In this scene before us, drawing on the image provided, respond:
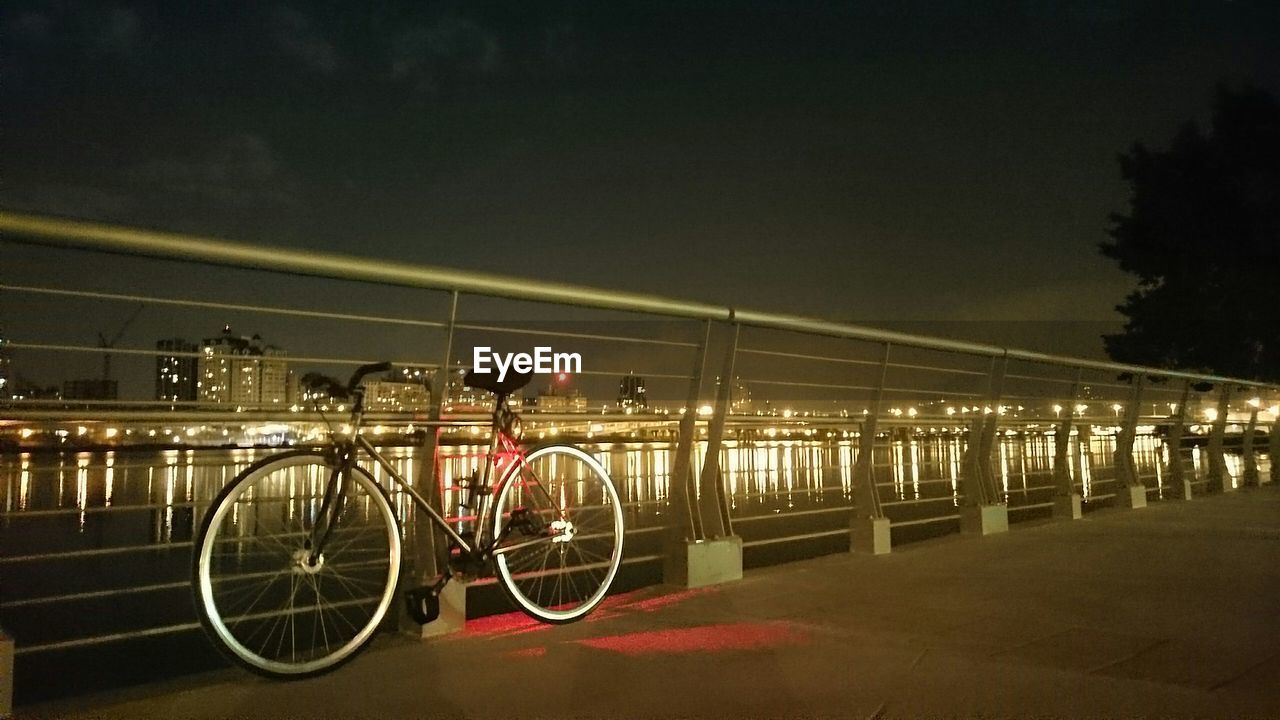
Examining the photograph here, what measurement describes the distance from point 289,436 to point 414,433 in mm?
511

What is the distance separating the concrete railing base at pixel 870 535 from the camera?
6371mm

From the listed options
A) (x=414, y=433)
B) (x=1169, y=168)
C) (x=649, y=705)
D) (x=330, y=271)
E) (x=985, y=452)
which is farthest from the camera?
(x=1169, y=168)

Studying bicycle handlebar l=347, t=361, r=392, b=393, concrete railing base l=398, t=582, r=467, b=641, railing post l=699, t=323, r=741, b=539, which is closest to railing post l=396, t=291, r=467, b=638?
concrete railing base l=398, t=582, r=467, b=641

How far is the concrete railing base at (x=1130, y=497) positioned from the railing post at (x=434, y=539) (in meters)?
8.24

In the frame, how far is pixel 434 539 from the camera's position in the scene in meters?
3.95

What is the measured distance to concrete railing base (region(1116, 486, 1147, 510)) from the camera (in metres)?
9.77

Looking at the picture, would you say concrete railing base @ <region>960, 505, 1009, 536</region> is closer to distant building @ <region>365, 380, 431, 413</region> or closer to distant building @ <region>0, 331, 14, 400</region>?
distant building @ <region>365, 380, 431, 413</region>

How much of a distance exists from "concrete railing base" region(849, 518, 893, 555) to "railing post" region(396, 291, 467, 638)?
3.32m

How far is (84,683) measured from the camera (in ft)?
30.5

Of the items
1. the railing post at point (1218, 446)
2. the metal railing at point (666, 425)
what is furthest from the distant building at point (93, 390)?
the railing post at point (1218, 446)

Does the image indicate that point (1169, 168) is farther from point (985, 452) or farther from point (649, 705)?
point (649, 705)

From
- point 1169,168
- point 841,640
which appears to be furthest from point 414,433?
point 1169,168

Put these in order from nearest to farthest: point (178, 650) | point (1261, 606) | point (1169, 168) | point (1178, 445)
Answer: point (1261, 606) < point (1178, 445) < point (178, 650) < point (1169, 168)

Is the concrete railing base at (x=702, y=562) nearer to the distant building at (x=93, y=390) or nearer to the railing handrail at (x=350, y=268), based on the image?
the railing handrail at (x=350, y=268)
